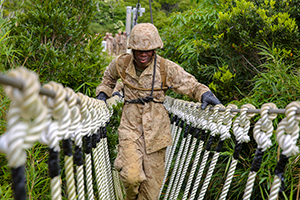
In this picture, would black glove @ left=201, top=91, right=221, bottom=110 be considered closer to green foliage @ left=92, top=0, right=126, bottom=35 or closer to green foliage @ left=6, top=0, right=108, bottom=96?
green foliage @ left=6, top=0, right=108, bottom=96

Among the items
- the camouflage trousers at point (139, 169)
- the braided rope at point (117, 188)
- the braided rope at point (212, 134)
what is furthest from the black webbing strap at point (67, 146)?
the braided rope at point (117, 188)

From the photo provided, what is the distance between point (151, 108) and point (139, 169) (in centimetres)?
54

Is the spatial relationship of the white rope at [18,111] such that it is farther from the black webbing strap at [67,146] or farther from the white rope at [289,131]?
the white rope at [289,131]

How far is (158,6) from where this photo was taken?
2098cm

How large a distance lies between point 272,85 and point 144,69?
127 centimetres

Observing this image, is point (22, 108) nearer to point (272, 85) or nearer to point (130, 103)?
point (130, 103)

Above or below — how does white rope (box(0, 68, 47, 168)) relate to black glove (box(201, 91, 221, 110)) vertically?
above

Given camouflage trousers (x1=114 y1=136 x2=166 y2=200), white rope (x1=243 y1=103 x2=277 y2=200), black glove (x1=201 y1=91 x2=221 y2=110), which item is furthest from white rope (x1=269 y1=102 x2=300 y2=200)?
camouflage trousers (x1=114 y1=136 x2=166 y2=200)

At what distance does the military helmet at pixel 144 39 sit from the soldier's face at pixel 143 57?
0.23 ft

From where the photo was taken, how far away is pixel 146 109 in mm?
2729

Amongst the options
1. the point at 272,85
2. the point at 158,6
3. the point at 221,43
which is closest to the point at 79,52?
the point at 221,43

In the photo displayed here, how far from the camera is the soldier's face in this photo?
8.74 feet

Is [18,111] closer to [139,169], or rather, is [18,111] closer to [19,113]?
[19,113]

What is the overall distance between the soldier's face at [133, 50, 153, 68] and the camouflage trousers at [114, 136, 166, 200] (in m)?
0.66
